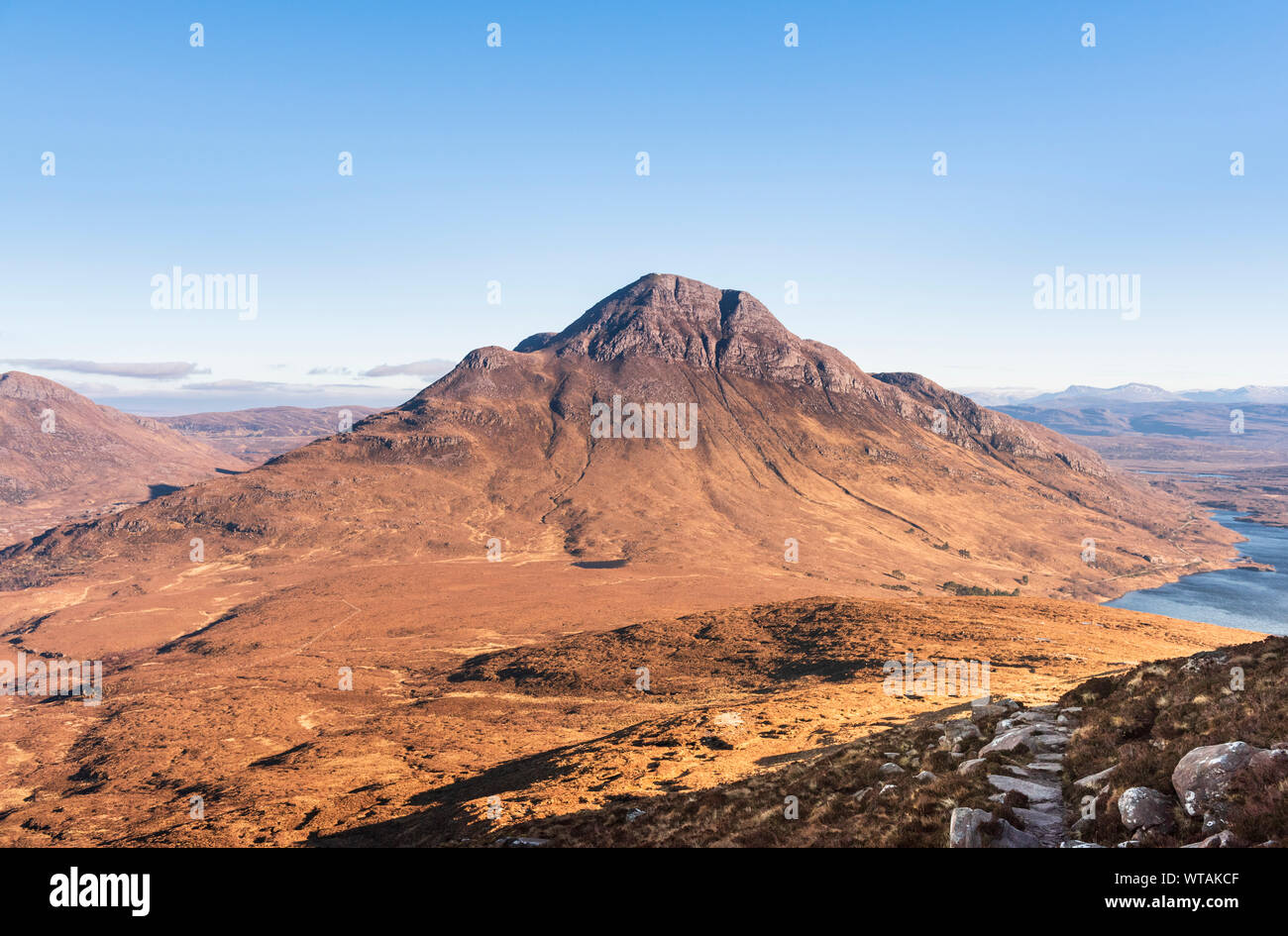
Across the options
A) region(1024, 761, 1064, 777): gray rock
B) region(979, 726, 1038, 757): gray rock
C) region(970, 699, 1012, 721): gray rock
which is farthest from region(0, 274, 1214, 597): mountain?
region(1024, 761, 1064, 777): gray rock

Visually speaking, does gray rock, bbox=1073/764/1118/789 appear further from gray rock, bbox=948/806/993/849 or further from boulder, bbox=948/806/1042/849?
gray rock, bbox=948/806/993/849

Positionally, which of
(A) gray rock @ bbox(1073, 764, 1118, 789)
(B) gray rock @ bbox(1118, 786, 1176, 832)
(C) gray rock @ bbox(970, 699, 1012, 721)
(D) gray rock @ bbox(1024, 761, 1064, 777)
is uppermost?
(B) gray rock @ bbox(1118, 786, 1176, 832)

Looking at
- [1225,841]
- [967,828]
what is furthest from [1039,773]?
[1225,841]

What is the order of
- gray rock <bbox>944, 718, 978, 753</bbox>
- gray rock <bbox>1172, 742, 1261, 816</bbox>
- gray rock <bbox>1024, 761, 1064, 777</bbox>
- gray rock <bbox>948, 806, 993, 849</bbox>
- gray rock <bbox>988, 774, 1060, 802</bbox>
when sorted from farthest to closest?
gray rock <bbox>944, 718, 978, 753</bbox> < gray rock <bbox>1024, 761, 1064, 777</bbox> < gray rock <bbox>988, 774, 1060, 802</bbox> < gray rock <bbox>948, 806, 993, 849</bbox> < gray rock <bbox>1172, 742, 1261, 816</bbox>

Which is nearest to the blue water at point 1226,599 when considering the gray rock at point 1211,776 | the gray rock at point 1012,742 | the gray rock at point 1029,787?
the gray rock at point 1012,742
